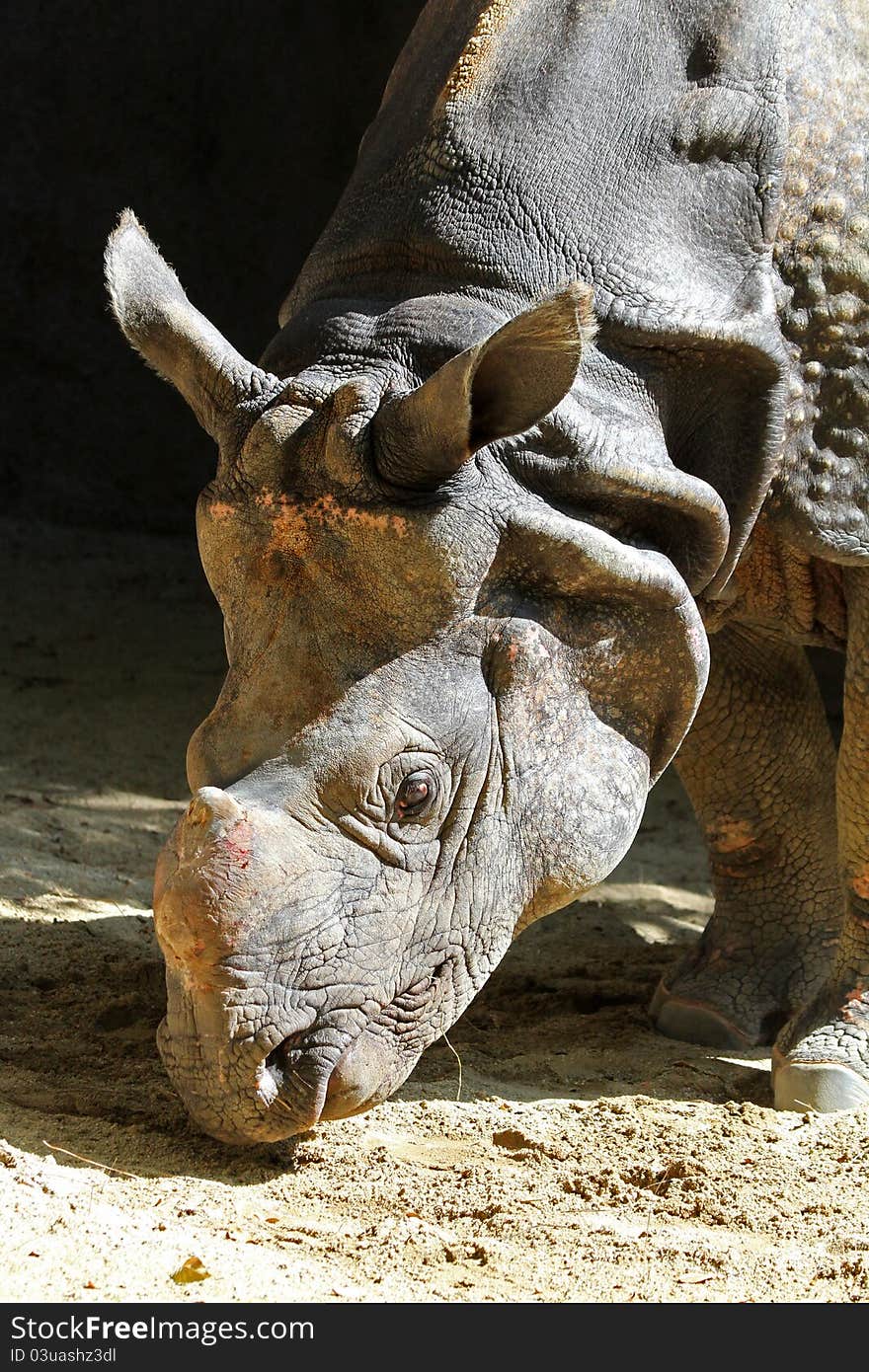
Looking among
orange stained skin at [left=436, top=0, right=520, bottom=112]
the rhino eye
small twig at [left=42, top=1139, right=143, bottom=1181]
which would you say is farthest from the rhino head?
orange stained skin at [left=436, top=0, right=520, bottom=112]

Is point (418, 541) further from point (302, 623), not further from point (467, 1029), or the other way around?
point (467, 1029)

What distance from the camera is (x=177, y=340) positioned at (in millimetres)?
3848

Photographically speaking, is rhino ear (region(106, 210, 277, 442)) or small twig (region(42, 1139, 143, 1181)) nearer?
small twig (region(42, 1139, 143, 1181))

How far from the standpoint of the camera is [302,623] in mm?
3607

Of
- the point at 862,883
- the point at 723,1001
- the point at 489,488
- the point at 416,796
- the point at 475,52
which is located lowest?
the point at 723,1001

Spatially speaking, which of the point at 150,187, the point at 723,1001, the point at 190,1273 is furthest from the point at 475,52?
the point at 150,187

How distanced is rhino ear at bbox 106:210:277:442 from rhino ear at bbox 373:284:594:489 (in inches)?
17.2

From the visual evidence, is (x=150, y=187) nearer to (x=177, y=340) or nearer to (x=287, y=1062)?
(x=177, y=340)

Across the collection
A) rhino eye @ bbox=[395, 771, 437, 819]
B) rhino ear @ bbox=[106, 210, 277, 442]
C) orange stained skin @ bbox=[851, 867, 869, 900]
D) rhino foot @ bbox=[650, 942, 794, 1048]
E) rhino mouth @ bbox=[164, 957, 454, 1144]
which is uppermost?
rhino ear @ bbox=[106, 210, 277, 442]

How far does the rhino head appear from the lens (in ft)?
11.2

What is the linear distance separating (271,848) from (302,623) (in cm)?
52

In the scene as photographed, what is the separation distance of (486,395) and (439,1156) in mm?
1804

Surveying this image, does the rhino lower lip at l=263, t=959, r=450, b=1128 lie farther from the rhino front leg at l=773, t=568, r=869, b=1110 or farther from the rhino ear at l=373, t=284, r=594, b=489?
the rhino front leg at l=773, t=568, r=869, b=1110

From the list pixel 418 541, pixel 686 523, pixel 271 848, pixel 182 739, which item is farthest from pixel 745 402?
pixel 182 739
